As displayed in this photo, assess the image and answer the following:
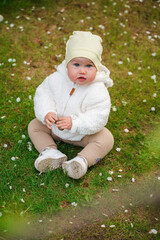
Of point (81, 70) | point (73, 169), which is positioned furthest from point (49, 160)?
point (81, 70)

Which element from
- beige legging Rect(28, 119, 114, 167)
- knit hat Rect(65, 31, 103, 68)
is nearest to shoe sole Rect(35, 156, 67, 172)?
beige legging Rect(28, 119, 114, 167)

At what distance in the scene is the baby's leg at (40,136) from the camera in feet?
10.3

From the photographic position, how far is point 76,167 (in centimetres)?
288

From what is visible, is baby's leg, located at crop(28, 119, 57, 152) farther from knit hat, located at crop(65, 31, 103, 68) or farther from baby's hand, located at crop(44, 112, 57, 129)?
knit hat, located at crop(65, 31, 103, 68)

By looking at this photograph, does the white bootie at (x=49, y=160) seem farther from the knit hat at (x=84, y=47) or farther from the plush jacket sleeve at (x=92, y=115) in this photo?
the knit hat at (x=84, y=47)

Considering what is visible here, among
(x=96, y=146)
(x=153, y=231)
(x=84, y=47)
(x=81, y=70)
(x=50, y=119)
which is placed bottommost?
(x=153, y=231)

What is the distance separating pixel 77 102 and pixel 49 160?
0.66 meters

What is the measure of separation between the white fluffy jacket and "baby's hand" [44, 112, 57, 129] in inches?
2.2

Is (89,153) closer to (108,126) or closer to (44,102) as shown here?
(44,102)

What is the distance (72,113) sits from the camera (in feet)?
9.77

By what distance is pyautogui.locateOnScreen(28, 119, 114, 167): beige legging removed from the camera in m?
3.01

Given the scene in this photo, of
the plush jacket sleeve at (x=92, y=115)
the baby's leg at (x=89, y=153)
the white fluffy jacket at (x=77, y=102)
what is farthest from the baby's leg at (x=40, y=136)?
the plush jacket sleeve at (x=92, y=115)

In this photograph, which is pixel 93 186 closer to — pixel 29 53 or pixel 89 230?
pixel 89 230

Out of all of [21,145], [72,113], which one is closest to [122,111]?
[72,113]
